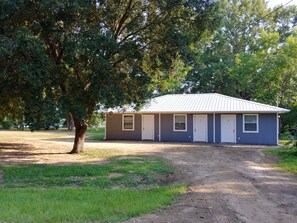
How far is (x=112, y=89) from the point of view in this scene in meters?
13.0

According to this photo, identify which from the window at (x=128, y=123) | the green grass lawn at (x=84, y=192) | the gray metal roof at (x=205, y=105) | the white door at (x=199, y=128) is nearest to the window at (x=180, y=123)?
the gray metal roof at (x=205, y=105)

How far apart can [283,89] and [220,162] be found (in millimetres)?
26012

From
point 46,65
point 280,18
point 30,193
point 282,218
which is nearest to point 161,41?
point 46,65

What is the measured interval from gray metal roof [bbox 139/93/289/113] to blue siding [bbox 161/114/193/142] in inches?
29.6

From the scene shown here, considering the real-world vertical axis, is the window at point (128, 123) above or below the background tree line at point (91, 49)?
below

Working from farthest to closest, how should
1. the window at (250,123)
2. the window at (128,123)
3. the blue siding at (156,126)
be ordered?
the window at (128,123) → the blue siding at (156,126) → the window at (250,123)

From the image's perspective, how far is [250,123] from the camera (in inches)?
983

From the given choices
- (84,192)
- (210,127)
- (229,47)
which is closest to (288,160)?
(210,127)

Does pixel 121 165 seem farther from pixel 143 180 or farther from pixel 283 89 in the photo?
pixel 283 89

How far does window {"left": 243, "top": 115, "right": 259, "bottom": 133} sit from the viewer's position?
24.9 meters

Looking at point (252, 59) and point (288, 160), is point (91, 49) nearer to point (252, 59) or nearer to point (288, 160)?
point (288, 160)

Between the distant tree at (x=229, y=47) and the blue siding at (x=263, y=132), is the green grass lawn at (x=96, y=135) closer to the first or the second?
the blue siding at (x=263, y=132)

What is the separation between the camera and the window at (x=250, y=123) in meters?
24.9

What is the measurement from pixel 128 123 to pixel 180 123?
14.5ft
